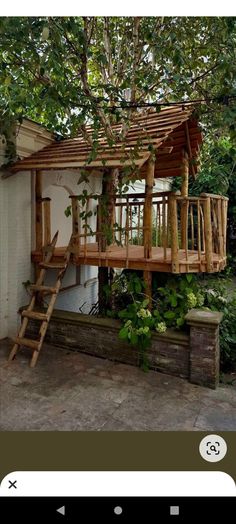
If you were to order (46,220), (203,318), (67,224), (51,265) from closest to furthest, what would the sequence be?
1. (203,318)
2. (51,265)
3. (46,220)
4. (67,224)

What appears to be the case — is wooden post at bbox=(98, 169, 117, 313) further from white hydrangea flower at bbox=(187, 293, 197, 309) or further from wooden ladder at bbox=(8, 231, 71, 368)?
white hydrangea flower at bbox=(187, 293, 197, 309)

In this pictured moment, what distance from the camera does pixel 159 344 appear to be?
3412 mm

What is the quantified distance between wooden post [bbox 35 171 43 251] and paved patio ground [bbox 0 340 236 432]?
5.26ft

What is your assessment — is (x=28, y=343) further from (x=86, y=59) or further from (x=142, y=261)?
(x=86, y=59)

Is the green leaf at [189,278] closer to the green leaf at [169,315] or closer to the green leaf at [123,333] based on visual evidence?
the green leaf at [169,315]

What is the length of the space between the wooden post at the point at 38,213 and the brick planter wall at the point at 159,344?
1.06 metres

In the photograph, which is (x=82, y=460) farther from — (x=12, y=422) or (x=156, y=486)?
(x=12, y=422)

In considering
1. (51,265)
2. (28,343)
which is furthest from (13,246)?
(28,343)

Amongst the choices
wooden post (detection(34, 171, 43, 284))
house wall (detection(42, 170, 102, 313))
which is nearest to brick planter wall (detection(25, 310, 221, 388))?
wooden post (detection(34, 171, 43, 284))
